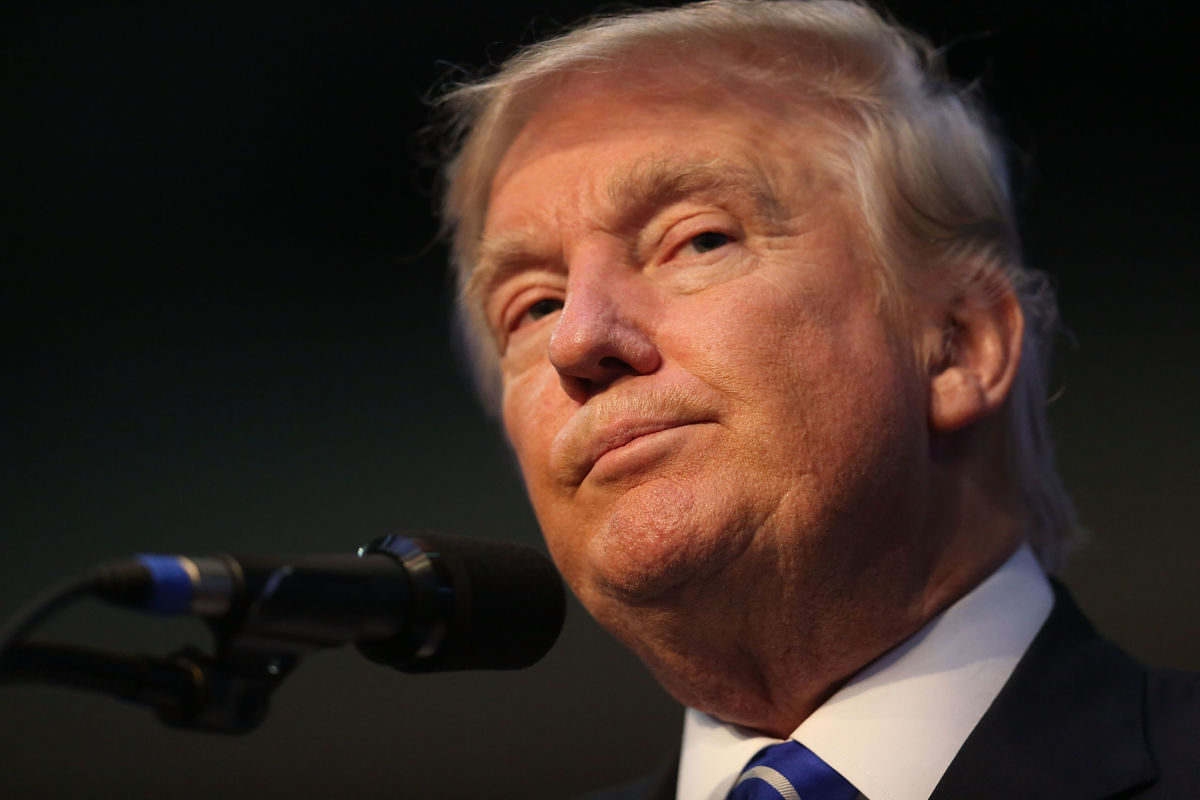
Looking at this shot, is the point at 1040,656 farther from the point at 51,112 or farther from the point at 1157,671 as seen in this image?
the point at 51,112

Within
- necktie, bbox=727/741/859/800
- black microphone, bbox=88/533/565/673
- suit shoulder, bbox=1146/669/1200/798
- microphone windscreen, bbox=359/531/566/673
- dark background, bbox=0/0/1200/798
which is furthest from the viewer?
dark background, bbox=0/0/1200/798

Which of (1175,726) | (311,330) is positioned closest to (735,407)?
(1175,726)

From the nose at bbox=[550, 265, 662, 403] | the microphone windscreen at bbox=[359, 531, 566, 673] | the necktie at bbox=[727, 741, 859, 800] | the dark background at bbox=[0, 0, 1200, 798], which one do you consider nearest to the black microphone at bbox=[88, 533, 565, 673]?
the microphone windscreen at bbox=[359, 531, 566, 673]

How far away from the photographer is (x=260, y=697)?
3.15ft

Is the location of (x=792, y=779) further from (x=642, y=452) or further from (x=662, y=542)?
(x=642, y=452)

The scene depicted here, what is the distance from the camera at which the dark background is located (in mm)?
2328

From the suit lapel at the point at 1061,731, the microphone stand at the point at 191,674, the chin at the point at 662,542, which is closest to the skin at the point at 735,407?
the chin at the point at 662,542

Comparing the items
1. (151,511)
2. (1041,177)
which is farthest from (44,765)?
(1041,177)

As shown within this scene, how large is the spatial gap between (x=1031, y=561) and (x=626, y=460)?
2.25 ft

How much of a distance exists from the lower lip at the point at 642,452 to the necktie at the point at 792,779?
1.52 ft

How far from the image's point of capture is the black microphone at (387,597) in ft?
2.89

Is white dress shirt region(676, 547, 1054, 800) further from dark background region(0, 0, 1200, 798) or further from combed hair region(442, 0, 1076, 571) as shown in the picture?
dark background region(0, 0, 1200, 798)

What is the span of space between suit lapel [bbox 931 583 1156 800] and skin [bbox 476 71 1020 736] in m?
0.15

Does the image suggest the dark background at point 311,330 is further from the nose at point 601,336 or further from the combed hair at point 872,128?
the nose at point 601,336
